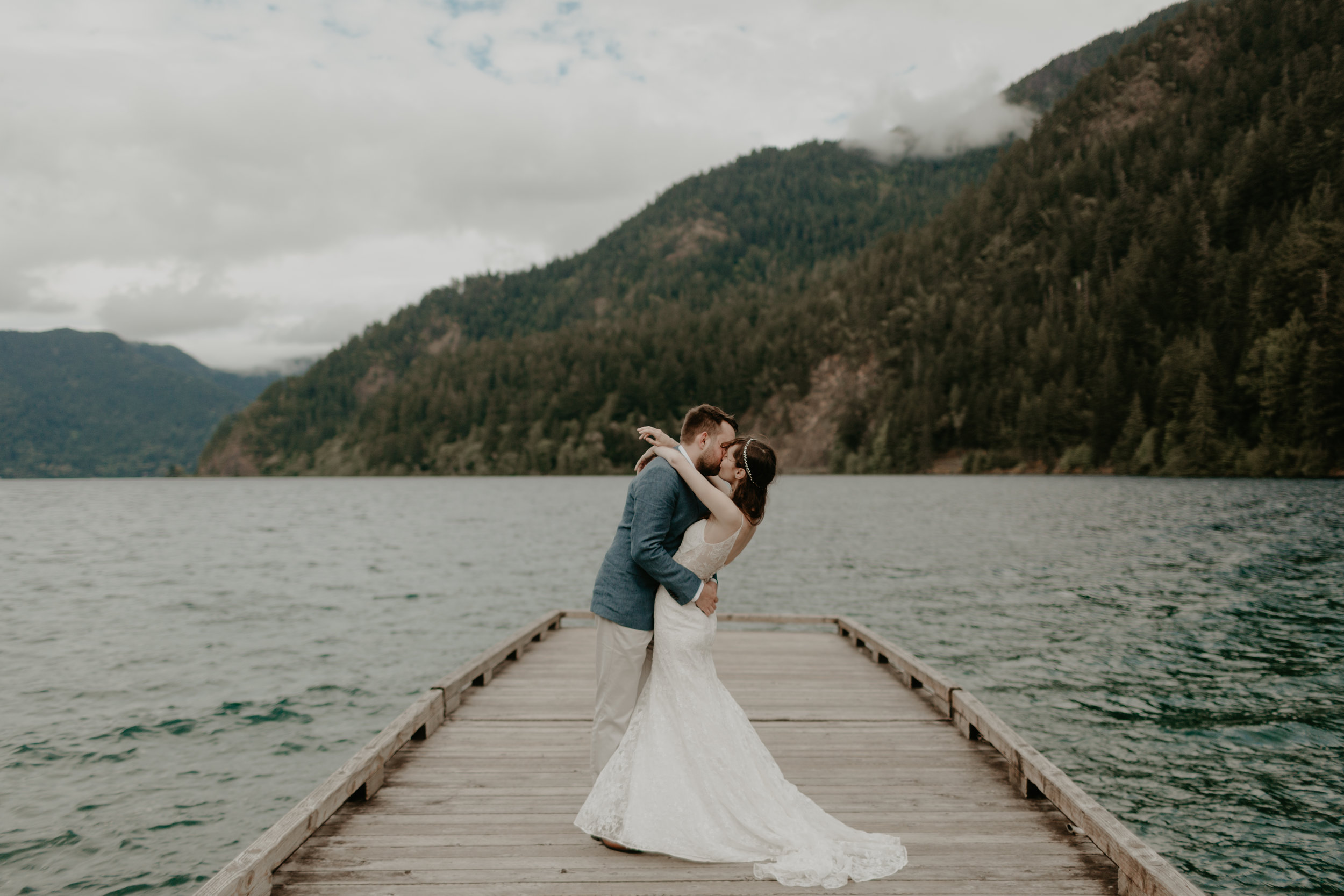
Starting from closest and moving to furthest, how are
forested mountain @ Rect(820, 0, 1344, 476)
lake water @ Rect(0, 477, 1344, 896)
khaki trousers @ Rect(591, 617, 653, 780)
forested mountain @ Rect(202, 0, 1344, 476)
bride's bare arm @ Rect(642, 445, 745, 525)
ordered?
bride's bare arm @ Rect(642, 445, 745, 525) → khaki trousers @ Rect(591, 617, 653, 780) → lake water @ Rect(0, 477, 1344, 896) → forested mountain @ Rect(820, 0, 1344, 476) → forested mountain @ Rect(202, 0, 1344, 476)

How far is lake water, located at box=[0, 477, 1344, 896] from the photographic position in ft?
29.0

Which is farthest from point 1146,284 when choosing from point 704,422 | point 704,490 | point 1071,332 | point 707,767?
point 707,767

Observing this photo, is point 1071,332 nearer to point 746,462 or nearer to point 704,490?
point 746,462

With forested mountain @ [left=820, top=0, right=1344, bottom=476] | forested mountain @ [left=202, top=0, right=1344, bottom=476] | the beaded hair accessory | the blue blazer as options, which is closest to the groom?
the blue blazer

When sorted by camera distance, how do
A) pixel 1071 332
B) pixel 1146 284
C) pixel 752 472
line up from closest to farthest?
pixel 752 472
pixel 1146 284
pixel 1071 332

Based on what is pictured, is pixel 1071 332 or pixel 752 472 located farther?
pixel 1071 332

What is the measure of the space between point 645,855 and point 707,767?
66 cm

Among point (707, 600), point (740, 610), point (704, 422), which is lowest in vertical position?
point (740, 610)

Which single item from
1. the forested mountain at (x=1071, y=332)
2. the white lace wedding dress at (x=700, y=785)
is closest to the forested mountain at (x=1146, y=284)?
the forested mountain at (x=1071, y=332)

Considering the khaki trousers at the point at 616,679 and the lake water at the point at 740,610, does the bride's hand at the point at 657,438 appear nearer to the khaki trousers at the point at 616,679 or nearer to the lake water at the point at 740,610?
the khaki trousers at the point at 616,679

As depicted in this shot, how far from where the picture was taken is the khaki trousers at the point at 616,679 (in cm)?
492

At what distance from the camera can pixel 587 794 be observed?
5891mm

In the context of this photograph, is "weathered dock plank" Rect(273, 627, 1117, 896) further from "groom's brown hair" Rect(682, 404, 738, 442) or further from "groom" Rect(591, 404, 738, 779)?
"groom's brown hair" Rect(682, 404, 738, 442)

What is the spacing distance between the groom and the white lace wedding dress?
9 cm
